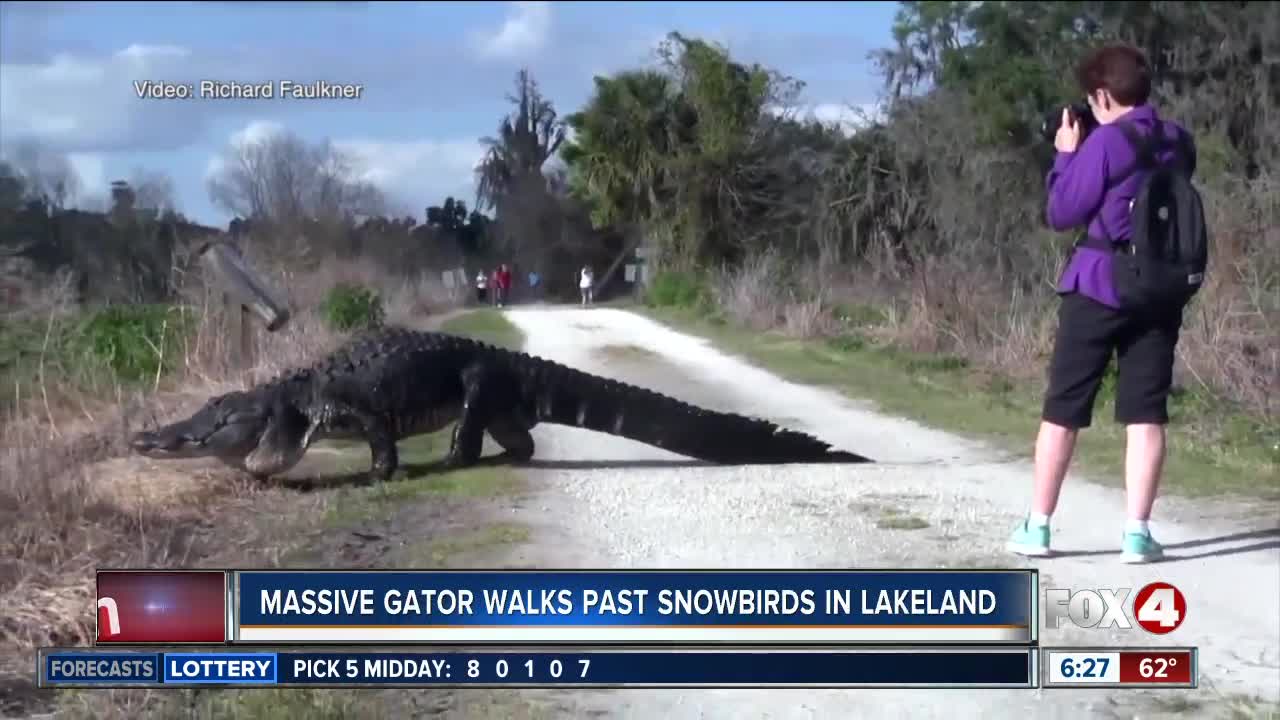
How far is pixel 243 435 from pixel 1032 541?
15.4 feet

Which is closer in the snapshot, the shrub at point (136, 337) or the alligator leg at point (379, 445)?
the alligator leg at point (379, 445)

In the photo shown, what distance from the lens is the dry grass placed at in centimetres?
554

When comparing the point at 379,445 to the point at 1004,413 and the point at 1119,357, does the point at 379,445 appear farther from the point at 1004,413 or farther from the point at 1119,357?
the point at 1004,413

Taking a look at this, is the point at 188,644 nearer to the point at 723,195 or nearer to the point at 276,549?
the point at 276,549

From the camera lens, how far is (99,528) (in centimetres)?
629

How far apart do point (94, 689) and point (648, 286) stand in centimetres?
3473

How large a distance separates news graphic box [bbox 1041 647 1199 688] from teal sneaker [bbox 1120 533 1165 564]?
3.93ft

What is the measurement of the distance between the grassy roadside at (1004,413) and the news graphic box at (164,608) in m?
5.54

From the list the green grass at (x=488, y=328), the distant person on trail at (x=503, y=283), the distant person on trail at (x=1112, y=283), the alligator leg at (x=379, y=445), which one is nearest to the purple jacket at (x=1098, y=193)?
the distant person on trail at (x=1112, y=283)

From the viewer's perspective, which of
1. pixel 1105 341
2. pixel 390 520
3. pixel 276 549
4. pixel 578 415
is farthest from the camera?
pixel 578 415

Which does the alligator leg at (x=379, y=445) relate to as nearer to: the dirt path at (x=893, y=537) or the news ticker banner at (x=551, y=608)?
the dirt path at (x=893, y=537)

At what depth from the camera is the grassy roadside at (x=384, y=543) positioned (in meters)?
4.39

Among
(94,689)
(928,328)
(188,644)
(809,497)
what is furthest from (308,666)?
A: (928,328)

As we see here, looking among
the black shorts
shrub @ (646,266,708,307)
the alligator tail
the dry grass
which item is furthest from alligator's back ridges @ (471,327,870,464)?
shrub @ (646,266,708,307)
